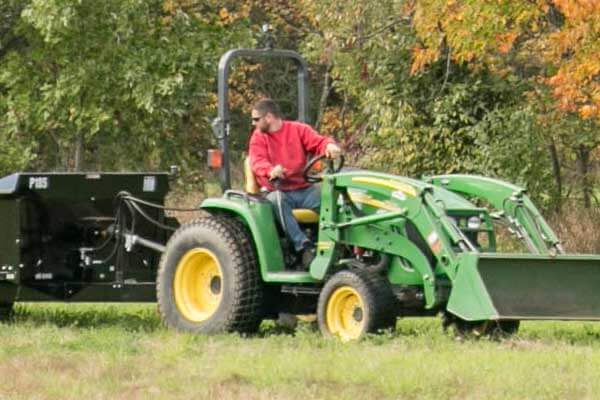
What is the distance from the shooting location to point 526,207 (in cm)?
1279

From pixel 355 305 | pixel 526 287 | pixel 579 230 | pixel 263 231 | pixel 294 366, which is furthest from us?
pixel 579 230

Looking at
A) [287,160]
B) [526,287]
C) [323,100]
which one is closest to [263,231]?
[287,160]

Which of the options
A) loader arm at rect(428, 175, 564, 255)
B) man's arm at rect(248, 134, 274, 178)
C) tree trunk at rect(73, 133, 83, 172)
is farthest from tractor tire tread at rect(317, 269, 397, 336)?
tree trunk at rect(73, 133, 83, 172)

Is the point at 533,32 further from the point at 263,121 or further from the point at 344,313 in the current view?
the point at 344,313

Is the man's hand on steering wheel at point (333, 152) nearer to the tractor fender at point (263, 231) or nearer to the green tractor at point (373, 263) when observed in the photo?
the green tractor at point (373, 263)

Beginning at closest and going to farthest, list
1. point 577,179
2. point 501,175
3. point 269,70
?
point 501,175
point 577,179
point 269,70

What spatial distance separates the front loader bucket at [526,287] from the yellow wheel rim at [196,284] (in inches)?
95.4

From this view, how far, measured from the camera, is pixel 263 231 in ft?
42.9

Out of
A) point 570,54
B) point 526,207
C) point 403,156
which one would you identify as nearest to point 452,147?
point 403,156

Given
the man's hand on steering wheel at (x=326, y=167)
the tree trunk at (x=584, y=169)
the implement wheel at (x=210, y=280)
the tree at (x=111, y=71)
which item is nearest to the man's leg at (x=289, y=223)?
the man's hand on steering wheel at (x=326, y=167)

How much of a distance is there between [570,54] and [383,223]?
9.95m

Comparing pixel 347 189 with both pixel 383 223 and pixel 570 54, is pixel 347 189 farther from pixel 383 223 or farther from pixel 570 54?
pixel 570 54

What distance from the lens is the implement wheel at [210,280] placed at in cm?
1314

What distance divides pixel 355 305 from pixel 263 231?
3.52 ft
